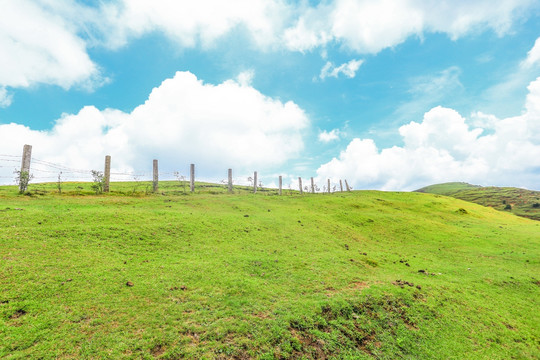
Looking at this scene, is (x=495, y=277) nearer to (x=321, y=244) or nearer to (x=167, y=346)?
(x=321, y=244)

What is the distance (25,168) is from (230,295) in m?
A: 23.5

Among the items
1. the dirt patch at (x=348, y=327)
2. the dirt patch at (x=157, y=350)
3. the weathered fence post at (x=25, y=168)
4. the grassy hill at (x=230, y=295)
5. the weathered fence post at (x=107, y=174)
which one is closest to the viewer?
the dirt patch at (x=157, y=350)

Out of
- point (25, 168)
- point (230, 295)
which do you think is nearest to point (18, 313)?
point (230, 295)

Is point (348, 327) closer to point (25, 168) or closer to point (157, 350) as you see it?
point (157, 350)

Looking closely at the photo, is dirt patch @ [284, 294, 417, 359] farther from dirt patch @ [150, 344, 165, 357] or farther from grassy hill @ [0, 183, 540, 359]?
dirt patch @ [150, 344, 165, 357]

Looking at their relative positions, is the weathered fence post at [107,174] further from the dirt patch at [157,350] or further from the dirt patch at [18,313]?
the dirt patch at [157,350]

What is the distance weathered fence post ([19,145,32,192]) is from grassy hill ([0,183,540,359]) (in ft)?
19.0

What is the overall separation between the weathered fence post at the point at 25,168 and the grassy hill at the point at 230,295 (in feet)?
19.0

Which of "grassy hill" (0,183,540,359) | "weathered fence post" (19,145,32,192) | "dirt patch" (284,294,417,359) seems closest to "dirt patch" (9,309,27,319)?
"grassy hill" (0,183,540,359)

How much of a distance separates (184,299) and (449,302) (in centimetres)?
1055

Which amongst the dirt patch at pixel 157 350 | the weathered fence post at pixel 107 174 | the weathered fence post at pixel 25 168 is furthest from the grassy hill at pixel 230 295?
the weathered fence post at pixel 107 174

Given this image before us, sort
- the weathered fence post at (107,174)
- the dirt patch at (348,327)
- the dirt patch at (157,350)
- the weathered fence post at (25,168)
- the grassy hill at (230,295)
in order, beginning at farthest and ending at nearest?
the weathered fence post at (107,174) → the weathered fence post at (25,168) → the dirt patch at (348,327) → the grassy hill at (230,295) → the dirt patch at (157,350)

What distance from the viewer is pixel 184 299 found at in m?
7.67

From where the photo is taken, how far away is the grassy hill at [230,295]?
606 centimetres
